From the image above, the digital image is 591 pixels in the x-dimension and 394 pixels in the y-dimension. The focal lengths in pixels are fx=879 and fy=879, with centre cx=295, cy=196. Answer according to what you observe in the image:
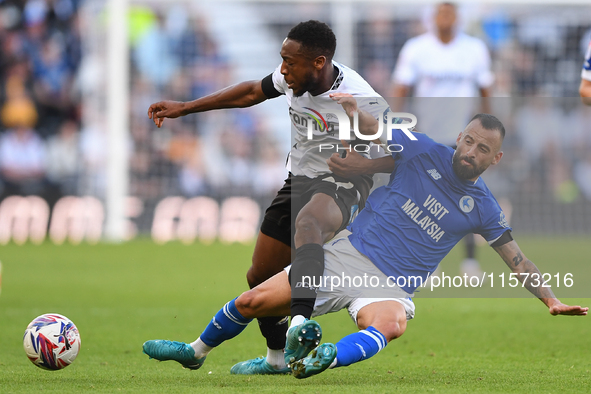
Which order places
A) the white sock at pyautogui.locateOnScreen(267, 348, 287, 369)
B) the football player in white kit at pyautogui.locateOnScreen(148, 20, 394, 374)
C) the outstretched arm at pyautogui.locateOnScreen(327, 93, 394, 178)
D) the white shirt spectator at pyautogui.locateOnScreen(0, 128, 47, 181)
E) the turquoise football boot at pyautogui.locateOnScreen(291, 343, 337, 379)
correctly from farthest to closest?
1. the white shirt spectator at pyautogui.locateOnScreen(0, 128, 47, 181)
2. the white sock at pyautogui.locateOnScreen(267, 348, 287, 369)
3. the outstretched arm at pyautogui.locateOnScreen(327, 93, 394, 178)
4. the football player in white kit at pyautogui.locateOnScreen(148, 20, 394, 374)
5. the turquoise football boot at pyautogui.locateOnScreen(291, 343, 337, 379)

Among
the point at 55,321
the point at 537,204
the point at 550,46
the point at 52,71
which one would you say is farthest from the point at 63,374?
the point at 52,71

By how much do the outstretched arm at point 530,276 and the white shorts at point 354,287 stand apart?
1.90ft

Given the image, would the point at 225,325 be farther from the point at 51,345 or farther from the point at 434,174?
the point at 434,174

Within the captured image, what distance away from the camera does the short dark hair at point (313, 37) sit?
487 centimetres

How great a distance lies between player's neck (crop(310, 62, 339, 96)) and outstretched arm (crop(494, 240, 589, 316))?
4.36 ft

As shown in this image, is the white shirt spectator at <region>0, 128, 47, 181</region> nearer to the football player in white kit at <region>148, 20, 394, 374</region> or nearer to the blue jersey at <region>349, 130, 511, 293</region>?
the football player in white kit at <region>148, 20, 394, 374</region>

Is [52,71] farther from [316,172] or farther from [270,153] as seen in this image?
[316,172]

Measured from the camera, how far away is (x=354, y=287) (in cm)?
470

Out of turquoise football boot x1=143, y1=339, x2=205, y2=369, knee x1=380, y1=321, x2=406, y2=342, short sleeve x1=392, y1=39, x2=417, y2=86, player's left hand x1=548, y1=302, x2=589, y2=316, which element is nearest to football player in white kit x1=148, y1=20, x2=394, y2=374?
turquoise football boot x1=143, y1=339, x2=205, y2=369

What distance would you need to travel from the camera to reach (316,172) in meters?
5.32

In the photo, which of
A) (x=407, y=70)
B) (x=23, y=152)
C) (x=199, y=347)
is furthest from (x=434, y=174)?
(x=23, y=152)

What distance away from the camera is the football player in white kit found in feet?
16.1

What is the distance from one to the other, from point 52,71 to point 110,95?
478cm

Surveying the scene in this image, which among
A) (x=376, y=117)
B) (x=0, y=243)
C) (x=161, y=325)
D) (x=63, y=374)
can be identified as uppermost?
(x=376, y=117)
